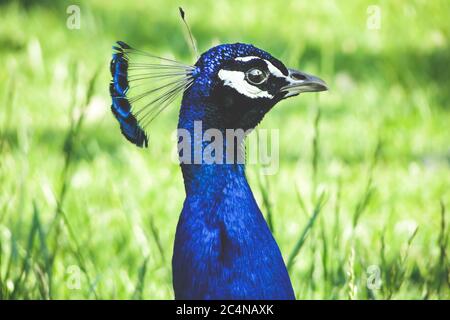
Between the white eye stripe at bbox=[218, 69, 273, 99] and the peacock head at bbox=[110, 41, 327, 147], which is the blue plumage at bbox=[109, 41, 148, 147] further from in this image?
the white eye stripe at bbox=[218, 69, 273, 99]

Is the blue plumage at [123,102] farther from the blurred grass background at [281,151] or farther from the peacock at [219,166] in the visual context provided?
the blurred grass background at [281,151]

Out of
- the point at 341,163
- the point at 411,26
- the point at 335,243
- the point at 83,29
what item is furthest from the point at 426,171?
the point at 83,29

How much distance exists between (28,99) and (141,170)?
2.00 feet

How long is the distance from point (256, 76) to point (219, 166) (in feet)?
0.40

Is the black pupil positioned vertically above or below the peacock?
above

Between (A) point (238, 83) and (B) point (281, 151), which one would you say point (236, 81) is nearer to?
(A) point (238, 83)

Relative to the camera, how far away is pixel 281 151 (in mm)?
2248

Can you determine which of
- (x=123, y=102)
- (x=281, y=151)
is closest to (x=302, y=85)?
(x=123, y=102)

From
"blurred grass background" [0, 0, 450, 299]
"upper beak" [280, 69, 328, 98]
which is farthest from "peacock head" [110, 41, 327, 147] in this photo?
"blurred grass background" [0, 0, 450, 299]

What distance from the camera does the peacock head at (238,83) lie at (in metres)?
1.06

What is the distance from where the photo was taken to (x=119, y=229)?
1871 millimetres

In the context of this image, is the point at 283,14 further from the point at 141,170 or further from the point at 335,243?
the point at 335,243

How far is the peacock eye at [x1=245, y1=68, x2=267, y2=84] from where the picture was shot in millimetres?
1062
